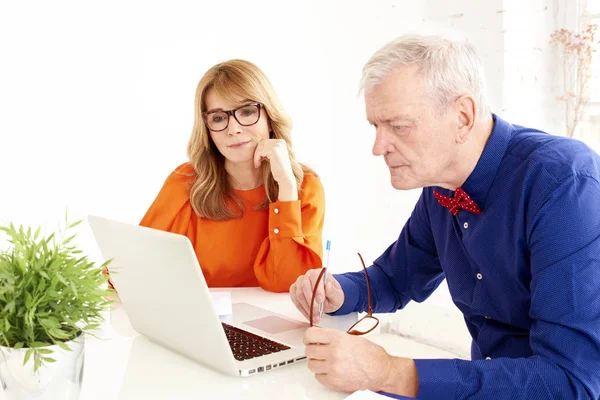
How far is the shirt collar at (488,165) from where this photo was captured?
Result: 149cm

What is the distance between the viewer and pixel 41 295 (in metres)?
1.00

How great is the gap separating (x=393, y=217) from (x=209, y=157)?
189 centimetres

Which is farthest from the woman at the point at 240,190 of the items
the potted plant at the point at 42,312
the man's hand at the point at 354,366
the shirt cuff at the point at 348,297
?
the potted plant at the point at 42,312

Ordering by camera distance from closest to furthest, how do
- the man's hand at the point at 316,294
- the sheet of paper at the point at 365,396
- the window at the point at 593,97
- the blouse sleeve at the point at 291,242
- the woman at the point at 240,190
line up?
the sheet of paper at the point at 365,396 < the man's hand at the point at 316,294 < the blouse sleeve at the point at 291,242 < the woman at the point at 240,190 < the window at the point at 593,97

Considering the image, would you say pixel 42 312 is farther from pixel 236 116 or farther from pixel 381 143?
pixel 236 116

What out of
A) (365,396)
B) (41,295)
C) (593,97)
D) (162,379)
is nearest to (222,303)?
(162,379)

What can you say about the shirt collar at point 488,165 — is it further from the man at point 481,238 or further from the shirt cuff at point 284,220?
the shirt cuff at point 284,220

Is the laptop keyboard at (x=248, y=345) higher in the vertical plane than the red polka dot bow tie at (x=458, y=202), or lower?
lower

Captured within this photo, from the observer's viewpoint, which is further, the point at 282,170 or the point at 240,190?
the point at 240,190

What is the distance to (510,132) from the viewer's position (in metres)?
1.52

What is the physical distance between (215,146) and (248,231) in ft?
Result: 1.11

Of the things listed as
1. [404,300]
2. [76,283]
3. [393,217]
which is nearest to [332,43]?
[393,217]

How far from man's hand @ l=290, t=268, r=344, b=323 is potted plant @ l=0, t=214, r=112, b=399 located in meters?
0.65

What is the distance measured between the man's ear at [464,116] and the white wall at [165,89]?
2.02 m
